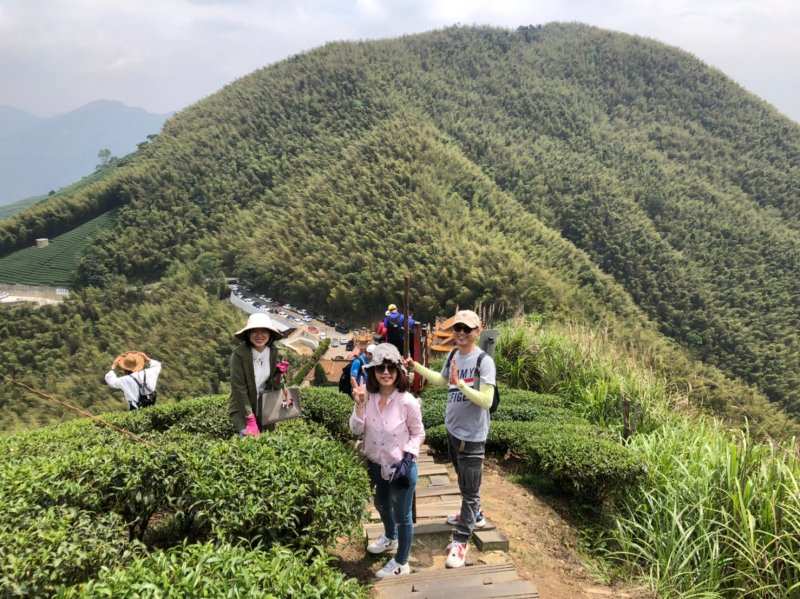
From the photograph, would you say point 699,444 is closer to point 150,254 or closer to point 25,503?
point 25,503

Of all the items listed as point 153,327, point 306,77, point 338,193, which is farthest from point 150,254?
point 306,77

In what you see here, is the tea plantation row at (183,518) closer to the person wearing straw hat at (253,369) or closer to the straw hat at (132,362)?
the person wearing straw hat at (253,369)

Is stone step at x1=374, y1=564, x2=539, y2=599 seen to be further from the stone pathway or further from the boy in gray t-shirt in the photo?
the boy in gray t-shirt

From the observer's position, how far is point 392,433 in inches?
118

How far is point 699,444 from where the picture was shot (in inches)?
194

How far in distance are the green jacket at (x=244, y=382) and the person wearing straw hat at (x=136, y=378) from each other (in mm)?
2986

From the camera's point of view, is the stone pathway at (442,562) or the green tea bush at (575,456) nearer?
the stone pathway at (442,562)

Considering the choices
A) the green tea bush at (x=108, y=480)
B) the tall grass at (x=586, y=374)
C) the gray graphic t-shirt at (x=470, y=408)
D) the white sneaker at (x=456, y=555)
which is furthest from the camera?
the tall grass at (x=586, y=374)

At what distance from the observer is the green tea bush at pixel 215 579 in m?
1.96

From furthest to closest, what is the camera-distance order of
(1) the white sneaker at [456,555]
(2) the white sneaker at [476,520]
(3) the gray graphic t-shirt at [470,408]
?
(2) the white sneaker at [476,520] → (3) the gray graphic t-shirt at [470,408] → (1) the white sneaker at [456,555]

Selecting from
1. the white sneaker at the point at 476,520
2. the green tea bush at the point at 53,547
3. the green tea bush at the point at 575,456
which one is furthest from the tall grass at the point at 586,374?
the green tea bush at the point at 53,547

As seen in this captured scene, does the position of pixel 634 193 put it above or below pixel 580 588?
above

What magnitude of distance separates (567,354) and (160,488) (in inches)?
252

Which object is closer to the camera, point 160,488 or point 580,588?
point 160,488
